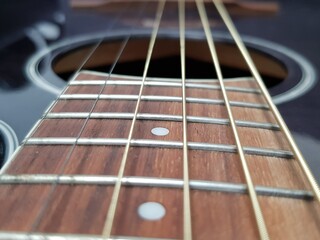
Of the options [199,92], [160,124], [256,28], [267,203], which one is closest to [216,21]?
[256,28]

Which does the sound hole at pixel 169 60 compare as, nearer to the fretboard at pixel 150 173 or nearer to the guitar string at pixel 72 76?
the guitar string at pixel 72 76

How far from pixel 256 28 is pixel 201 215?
2.25 feet

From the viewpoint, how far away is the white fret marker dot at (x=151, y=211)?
0.32m

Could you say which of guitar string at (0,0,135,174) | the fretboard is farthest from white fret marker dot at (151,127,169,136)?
guitar string at (0,0,135,174)

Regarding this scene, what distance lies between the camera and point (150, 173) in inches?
14.8

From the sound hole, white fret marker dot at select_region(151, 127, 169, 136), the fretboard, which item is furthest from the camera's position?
the sound hole

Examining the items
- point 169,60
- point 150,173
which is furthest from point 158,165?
point 169,60

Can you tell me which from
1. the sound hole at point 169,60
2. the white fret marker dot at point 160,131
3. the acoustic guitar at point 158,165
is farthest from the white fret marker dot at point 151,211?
the sound hole at point 169,60

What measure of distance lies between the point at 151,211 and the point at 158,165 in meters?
0.07

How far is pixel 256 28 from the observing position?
0.94m

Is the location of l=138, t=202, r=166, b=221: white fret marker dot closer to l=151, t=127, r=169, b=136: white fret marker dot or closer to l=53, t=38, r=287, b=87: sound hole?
l=151, t=127, r=169, b=136: white fret marker dot

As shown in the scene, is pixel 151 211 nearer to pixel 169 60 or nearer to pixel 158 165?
pixel 158 165

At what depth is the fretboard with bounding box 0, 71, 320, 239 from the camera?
0.31 m

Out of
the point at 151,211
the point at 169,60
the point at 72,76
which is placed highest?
the point at 169,60
